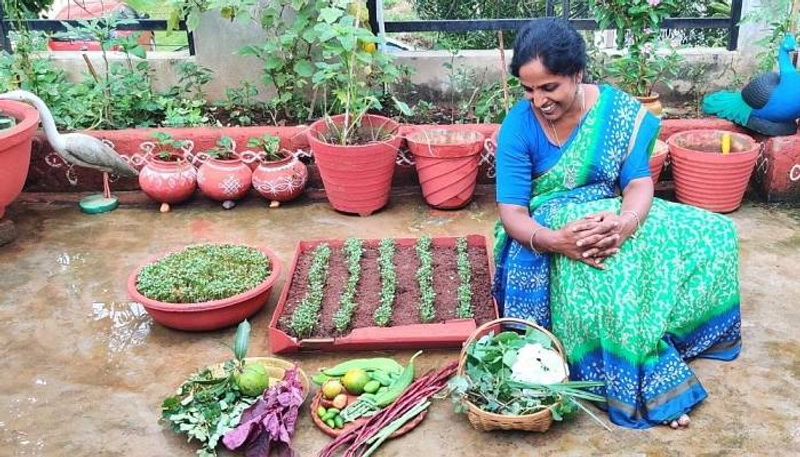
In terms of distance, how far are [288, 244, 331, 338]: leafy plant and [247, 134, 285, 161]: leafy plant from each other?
3.31ft

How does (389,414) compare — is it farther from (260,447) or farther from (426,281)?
(426,281)

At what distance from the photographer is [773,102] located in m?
4.55

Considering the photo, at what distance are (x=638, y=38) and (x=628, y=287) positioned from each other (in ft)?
8.42

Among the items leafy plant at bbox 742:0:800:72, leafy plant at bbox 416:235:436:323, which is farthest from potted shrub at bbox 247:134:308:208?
leafy plant at bbox 742:0:800:72

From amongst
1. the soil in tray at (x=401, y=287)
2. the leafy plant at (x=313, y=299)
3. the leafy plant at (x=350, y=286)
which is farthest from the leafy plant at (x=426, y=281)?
the leafy plant at (x=313, y=299)

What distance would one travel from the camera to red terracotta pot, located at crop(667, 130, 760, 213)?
4438 mm

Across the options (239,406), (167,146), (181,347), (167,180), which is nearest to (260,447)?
(239,406)

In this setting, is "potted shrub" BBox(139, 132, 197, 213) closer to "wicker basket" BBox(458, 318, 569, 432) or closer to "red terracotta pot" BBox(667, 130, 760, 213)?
"wicker basket" BBox(458, 318, 569, 432)

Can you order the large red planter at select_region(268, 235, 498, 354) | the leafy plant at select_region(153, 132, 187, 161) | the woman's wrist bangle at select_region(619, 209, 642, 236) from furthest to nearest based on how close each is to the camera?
the leafy plant at select_region(153, 132, 187, 161) → the large red planter at select_region(268, 235, 498, 354) → the woman's wrist bangle at select_region(619, 209, 642, 236)

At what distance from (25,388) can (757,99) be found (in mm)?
4051

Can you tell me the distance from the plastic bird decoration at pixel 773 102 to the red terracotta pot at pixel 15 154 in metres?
4.05

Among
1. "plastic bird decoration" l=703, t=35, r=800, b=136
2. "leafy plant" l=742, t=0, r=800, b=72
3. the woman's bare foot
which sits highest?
"leafy plant" l=742, t=0, r=800, b=72

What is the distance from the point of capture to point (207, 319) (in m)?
3.44

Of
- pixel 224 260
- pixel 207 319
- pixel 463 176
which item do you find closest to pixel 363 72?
pixel 463 176
